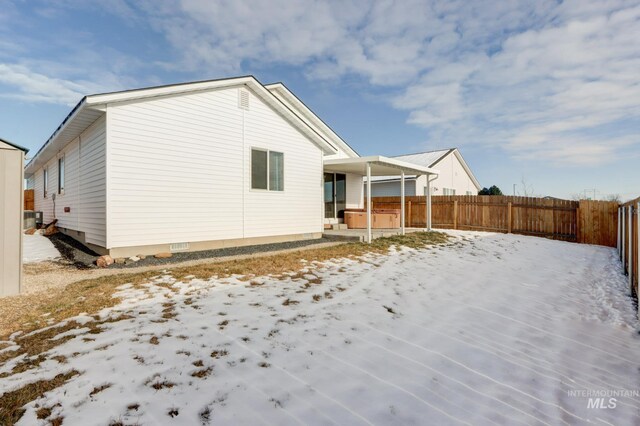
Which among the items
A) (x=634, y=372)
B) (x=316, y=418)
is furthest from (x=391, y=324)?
(x=634, y=372)

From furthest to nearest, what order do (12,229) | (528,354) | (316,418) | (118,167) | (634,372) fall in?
1. (118,167)
2. (12,229)
3. (528,354)
4. (634,372)
5. (316,418)

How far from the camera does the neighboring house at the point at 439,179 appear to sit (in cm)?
2216

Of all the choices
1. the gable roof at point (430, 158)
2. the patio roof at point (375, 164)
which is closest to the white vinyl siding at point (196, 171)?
the patio roof at point (375, 164)

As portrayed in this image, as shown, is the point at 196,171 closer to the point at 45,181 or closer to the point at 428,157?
the point at 45,181

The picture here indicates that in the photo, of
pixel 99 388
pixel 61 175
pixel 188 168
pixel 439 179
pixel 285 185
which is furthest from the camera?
pixel 439 179

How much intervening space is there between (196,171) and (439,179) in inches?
790

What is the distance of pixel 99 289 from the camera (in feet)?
16.3

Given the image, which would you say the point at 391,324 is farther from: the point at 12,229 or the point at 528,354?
the point at 12,229

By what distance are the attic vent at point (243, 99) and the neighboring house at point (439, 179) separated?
14.4 metres

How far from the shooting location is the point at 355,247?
9.63 meters

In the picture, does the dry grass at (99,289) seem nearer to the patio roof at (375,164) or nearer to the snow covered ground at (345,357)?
the snow covered ground at (345,357)

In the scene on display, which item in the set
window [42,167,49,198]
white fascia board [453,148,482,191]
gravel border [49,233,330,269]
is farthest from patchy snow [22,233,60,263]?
white fascia board [453,148,482,191]

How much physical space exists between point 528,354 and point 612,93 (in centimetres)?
1534

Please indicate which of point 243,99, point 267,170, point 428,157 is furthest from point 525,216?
point 243,99
